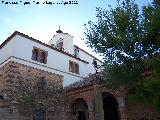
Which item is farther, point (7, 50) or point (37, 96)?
point (7, 50)

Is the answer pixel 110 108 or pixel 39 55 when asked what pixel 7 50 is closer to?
pixel 39 55

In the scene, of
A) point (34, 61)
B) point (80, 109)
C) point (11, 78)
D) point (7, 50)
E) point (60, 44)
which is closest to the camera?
point (11, 78)

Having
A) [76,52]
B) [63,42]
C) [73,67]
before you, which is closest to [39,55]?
[73,67]

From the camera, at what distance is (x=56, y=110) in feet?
52.2

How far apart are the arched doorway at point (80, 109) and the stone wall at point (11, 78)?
3.13 metres

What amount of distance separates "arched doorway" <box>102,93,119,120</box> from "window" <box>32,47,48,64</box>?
240 inches

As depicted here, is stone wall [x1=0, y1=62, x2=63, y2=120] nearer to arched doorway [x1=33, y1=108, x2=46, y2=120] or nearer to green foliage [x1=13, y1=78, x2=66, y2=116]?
green foliage [x1=13, y1=78, x2=66, y2=116]

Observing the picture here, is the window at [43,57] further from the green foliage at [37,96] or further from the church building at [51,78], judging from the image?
the green foliage at [37,96]

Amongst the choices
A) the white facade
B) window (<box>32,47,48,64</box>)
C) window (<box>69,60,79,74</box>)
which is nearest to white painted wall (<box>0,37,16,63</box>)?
the white facade

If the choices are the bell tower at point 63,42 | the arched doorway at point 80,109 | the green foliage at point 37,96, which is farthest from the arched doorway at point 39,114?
the bell tower at point 63,42

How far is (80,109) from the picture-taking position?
56.2 ft

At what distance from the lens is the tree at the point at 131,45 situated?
8.32 meters

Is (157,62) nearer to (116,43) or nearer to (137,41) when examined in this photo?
(137,41)

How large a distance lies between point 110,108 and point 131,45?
889 centimetres
